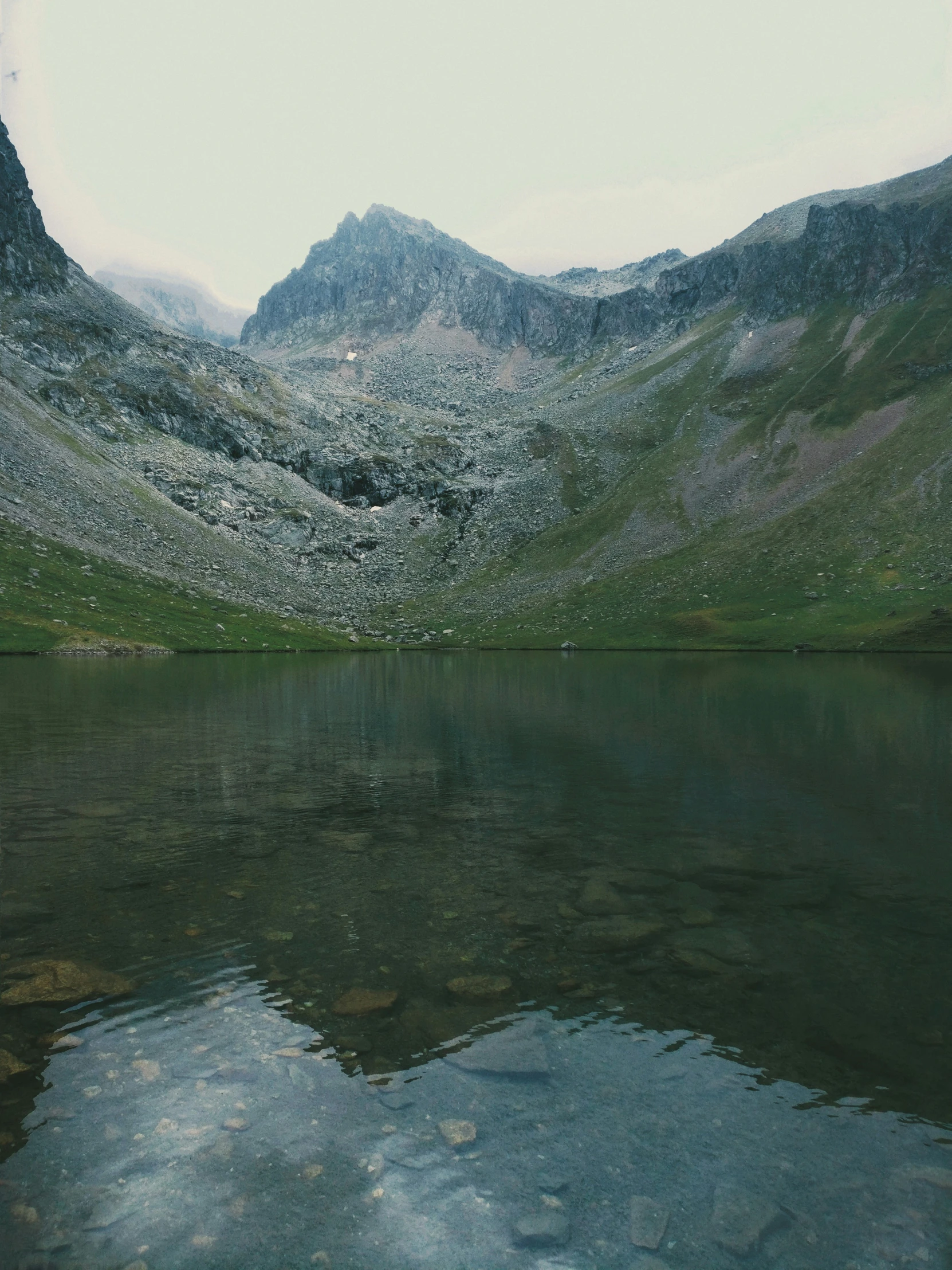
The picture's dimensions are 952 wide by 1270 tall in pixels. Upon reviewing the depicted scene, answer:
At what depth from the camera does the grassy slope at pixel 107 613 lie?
325ft

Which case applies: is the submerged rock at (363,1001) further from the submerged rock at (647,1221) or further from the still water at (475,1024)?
the submerged rock at (647,1221)

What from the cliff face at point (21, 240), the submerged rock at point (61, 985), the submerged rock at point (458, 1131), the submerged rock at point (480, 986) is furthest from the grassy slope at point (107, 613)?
the cliff face at point (21, 240)

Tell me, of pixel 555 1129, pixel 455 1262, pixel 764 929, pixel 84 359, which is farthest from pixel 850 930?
pixel 84 359

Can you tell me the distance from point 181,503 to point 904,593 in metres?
152

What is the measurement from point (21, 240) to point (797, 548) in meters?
216

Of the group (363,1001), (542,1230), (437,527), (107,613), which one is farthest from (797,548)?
(542,1230)

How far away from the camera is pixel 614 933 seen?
46.2 feet

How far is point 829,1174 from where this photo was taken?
7949 mm

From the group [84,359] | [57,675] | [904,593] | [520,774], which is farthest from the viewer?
[84,359]

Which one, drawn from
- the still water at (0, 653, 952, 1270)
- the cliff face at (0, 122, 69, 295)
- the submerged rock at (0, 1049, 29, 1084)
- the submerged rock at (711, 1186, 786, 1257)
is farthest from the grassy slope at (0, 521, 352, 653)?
the cliff face at (0, 122, 69, 295)

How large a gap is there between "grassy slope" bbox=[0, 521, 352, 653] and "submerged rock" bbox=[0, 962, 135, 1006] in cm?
9497

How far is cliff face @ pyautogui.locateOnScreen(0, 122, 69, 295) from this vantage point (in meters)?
186

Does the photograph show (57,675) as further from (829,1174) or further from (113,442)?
(113,442)

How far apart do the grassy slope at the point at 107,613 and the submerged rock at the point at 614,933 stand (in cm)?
9912
